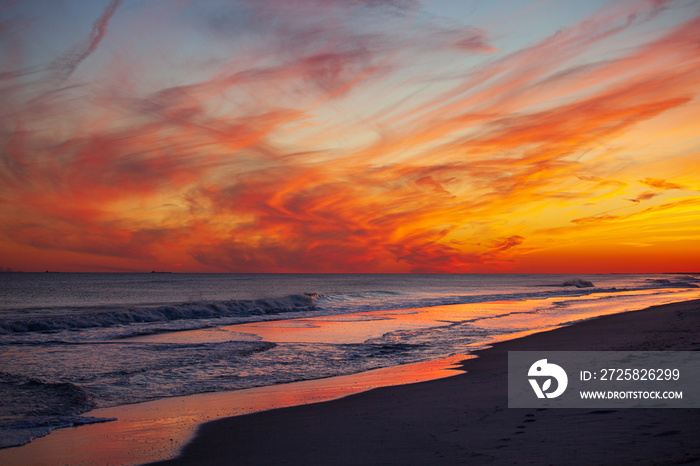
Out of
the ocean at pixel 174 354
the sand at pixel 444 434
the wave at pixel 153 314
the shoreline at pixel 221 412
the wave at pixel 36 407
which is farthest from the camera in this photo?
the wave at pixel 153 314

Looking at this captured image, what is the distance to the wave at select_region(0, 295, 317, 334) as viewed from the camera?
23533mm

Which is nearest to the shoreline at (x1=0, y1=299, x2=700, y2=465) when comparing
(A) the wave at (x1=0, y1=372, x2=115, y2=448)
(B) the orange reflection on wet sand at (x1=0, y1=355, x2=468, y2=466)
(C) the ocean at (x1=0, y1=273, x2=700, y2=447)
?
(B) the orange reflection on wet sand at (x1=0, y1=355, x2=468, y2=466)

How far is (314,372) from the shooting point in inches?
495

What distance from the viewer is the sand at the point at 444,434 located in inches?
206

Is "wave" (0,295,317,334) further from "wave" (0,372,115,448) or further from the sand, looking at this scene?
the sand

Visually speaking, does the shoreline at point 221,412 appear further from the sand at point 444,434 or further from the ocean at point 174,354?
the ocean at point 174,354

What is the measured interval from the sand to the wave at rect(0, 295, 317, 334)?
20.5 m

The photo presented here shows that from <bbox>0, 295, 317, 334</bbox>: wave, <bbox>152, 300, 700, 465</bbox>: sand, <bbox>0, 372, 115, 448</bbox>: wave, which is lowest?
<bbox>0, 295, 317, 334</bbox>: wave

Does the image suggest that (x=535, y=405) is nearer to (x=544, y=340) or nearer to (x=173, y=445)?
(x=173, y=445)

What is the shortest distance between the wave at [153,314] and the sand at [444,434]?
20549mm

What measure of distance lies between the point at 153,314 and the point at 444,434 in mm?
27925

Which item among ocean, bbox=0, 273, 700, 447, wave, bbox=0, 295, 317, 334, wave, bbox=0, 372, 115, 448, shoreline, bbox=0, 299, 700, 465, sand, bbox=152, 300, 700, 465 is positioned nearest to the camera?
sand, bbox=152, 300, 700, 465

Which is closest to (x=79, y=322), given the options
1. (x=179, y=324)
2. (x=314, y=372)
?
(x=179, y=324)

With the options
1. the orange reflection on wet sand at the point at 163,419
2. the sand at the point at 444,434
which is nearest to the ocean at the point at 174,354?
the orange reflection on wet sand at the point at 163,419
